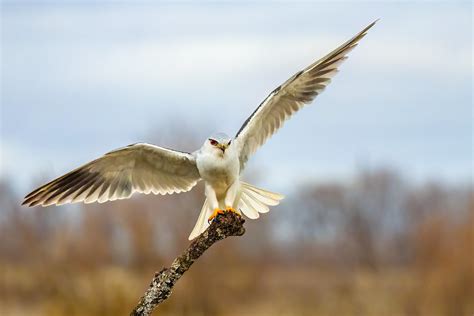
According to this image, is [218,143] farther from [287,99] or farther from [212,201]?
[287,99]

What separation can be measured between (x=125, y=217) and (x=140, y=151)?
1008cm

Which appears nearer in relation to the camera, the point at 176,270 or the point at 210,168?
the point at 176,270

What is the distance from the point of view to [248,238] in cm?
1866

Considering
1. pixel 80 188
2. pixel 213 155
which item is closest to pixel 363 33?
pixel 213 155

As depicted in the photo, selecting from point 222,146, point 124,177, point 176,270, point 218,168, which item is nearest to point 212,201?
point 218,168

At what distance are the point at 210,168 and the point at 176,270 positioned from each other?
1.22m

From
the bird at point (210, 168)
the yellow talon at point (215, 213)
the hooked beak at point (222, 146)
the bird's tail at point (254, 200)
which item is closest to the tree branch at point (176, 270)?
the yellow talon at point (215, 213)

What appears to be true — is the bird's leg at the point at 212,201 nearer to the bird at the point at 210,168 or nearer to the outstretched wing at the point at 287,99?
the bird at the point at 210,168

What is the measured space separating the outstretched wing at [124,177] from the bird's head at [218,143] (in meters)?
0.37

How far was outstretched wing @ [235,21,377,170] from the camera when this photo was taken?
669 cm

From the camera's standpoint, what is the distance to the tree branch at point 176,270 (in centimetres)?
498

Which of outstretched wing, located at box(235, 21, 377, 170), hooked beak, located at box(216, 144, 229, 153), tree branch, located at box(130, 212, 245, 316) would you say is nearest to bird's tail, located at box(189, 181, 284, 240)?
outstretched wing, located at box(235, 21, 377, 170)

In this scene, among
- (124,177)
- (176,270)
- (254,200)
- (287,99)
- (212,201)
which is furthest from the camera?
(287,99)

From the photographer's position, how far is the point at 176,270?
5.15 meters
